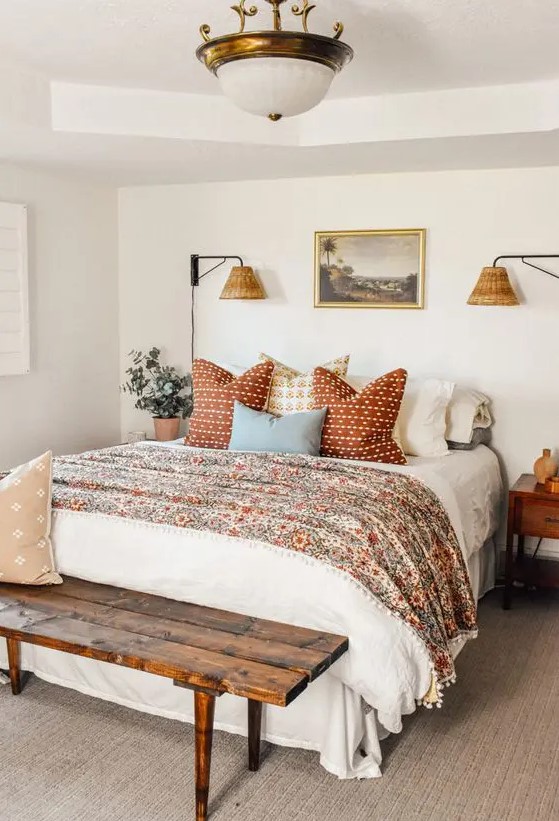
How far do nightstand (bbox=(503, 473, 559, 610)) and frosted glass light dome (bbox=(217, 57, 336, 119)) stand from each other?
215 cm

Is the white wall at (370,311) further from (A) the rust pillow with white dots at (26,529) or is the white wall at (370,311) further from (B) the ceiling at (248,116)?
(A) the rust pillow with white dots at (26,529)

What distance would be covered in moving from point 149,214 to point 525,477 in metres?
2.73

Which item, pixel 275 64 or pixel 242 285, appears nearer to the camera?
pixel 275 64

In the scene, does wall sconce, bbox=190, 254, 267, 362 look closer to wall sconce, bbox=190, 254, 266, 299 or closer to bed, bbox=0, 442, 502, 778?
wall sconce, bbox=190, 254, 266, 299

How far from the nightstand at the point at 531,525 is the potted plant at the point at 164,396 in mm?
2012

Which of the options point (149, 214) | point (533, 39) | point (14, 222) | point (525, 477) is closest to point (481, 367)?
point (525, 477)

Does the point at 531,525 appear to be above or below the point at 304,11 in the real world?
below

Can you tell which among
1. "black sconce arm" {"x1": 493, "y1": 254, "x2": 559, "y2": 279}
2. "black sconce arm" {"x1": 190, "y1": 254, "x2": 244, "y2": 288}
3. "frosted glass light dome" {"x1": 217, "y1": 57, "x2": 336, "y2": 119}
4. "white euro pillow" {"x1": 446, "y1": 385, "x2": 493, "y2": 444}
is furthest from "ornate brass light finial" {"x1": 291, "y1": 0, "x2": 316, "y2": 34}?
"black sconce arm" {"x1": 190, "y1": 254, "x2": 244, "y2": 288}

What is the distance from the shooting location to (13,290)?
14.7ft

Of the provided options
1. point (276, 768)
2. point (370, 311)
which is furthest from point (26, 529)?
point (370, 311)

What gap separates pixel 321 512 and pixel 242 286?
2.21 m

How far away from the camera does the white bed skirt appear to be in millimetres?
2555

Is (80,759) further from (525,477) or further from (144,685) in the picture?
(525,477)

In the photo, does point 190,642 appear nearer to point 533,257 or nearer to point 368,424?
point 368,424
